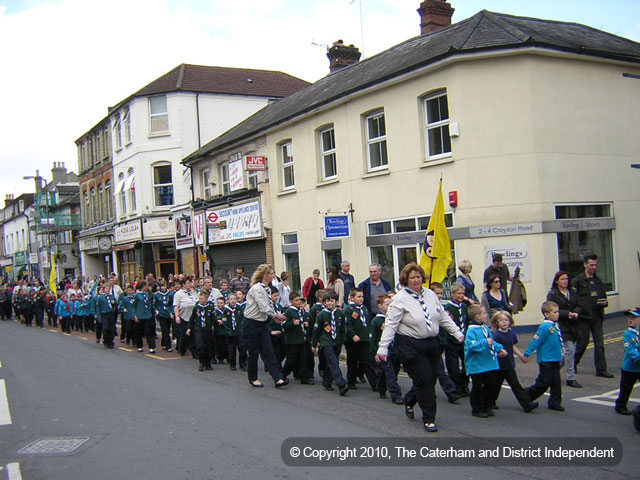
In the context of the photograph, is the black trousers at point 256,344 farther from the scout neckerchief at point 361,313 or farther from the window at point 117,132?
the window at point 117,132

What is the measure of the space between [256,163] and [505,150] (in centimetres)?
1004

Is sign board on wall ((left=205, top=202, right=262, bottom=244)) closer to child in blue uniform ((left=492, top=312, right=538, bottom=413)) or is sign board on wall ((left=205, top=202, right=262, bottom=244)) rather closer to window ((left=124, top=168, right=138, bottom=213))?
window ((left=124, top=168, right=138, bottom=213))

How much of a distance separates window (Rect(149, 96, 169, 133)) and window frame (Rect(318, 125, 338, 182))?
15.6 meters

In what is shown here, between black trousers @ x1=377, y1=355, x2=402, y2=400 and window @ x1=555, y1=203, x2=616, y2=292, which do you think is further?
window @ x1=555, y1=203, x2=616, y2=292

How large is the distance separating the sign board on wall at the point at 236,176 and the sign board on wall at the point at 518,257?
38.7ft

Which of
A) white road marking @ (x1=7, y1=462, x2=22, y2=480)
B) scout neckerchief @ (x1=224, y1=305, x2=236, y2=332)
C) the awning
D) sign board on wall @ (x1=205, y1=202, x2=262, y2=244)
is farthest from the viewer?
the awning

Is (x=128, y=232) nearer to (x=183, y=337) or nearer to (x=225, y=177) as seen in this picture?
(x=225, y=177)

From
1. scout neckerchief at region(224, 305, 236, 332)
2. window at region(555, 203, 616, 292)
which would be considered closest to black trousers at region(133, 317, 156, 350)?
scout neckerchief at region(224, 305, 236, 332)

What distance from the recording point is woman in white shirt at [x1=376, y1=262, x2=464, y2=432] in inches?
274

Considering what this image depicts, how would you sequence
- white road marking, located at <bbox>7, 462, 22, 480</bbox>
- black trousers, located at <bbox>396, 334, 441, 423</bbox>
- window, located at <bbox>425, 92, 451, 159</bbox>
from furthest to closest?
1. window, located at <bbox>425, 92, 451, 159</bbox>
2. black trousers, located at <bbox>396, 334, 441, 423</bbox>
3. white road marking, located at <bbox>7, 462, 22, 480</bbox>

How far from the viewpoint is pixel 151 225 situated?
33.1 m

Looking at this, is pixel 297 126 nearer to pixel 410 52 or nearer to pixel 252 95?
pixel 410 52

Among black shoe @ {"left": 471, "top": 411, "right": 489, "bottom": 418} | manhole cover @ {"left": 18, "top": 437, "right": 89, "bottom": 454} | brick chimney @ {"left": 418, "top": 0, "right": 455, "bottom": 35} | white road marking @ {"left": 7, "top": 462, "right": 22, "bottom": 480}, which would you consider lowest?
black shoe @ {"left": 471, "top": 411, "right": 489, "bottom": 418}

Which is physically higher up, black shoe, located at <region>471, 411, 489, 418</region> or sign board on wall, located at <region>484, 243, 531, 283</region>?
sign board on wall, located at <region>484, 243, 531, 283</region>
